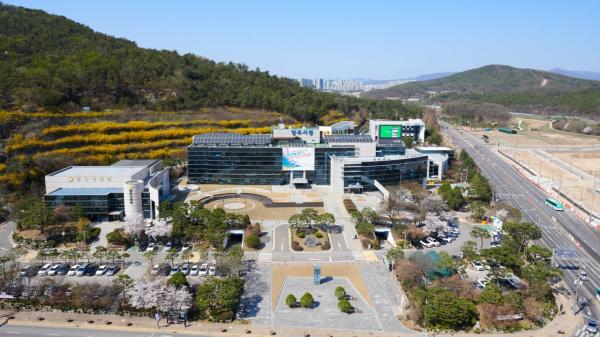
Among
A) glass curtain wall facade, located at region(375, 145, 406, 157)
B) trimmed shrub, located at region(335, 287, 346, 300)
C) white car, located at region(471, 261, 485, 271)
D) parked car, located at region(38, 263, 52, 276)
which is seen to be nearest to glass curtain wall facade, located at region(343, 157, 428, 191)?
glass curtain wall facade, located at region(375, 145, 406, 157)

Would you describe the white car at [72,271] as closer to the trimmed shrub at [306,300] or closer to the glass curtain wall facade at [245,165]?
the trimmed shrub at [306,300]

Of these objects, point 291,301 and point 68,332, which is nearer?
point 68,332

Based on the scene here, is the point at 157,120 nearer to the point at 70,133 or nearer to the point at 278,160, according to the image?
the point at 70,133

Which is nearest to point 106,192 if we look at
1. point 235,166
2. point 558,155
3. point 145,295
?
point 235,166

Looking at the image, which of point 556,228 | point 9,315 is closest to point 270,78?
point 556,228

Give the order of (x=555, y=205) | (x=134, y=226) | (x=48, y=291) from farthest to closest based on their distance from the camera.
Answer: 1. (x=555, y=205)
2. (x=134, y=226)
3. (x=48, y=291)

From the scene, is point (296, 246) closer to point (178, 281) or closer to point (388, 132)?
point (178, 281)
